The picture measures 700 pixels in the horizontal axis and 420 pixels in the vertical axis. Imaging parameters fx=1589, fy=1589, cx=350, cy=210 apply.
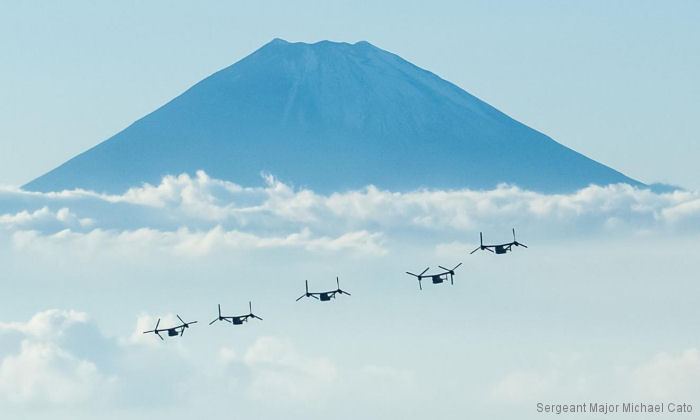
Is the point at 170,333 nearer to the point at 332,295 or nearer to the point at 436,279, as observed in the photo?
the point at 332,295

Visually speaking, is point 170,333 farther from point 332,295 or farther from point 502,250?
point 502,250

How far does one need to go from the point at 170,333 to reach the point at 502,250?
37.3m

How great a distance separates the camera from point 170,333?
160m

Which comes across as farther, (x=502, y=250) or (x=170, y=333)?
(x=170, y=333)

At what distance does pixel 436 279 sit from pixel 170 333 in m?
30.3

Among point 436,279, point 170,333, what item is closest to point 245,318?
point 170,333

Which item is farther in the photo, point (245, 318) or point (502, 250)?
point (245, 318)

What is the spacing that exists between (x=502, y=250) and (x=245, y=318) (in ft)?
A: 101

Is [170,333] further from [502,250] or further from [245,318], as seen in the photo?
[502,250]

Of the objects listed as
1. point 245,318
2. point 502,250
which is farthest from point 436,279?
point 245,318

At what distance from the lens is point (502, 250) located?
142 meters

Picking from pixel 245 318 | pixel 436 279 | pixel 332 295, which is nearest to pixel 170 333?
pixel 245 318

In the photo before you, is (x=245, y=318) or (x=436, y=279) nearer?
(x=436, y=279)

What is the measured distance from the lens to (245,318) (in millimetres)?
159500
